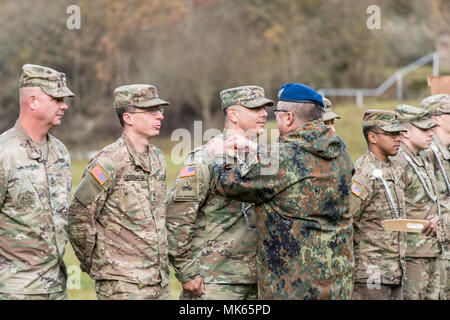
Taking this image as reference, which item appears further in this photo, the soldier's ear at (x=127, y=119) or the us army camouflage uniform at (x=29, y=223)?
the soldier's ear at (x=127, y=119)

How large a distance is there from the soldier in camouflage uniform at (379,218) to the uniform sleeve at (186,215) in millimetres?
1942

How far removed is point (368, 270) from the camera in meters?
6.27

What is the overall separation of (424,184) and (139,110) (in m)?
3.34

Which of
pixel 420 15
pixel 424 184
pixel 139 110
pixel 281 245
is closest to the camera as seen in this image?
pixel 281 245

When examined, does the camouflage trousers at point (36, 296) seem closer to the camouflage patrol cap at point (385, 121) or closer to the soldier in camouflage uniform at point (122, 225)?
the soldier in camouflage uniform at point (122, 225)

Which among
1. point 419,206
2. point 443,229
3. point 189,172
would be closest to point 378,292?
point 443,229

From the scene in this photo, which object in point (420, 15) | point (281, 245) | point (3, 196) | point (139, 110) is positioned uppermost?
point (420, 15)

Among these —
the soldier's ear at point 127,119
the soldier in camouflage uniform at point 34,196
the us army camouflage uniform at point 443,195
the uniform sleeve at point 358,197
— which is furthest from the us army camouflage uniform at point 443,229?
the soldier in camouflage uniform at point 34,196

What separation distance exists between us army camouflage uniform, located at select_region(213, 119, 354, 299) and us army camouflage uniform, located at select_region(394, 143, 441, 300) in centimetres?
239

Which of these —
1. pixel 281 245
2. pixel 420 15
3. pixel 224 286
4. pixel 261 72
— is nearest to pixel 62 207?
pixel 224 286

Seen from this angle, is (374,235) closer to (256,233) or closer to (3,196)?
(256,233)

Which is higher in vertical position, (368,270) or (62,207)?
(62,207)

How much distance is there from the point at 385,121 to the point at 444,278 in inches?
79.4

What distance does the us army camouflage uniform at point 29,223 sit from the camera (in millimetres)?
4590
